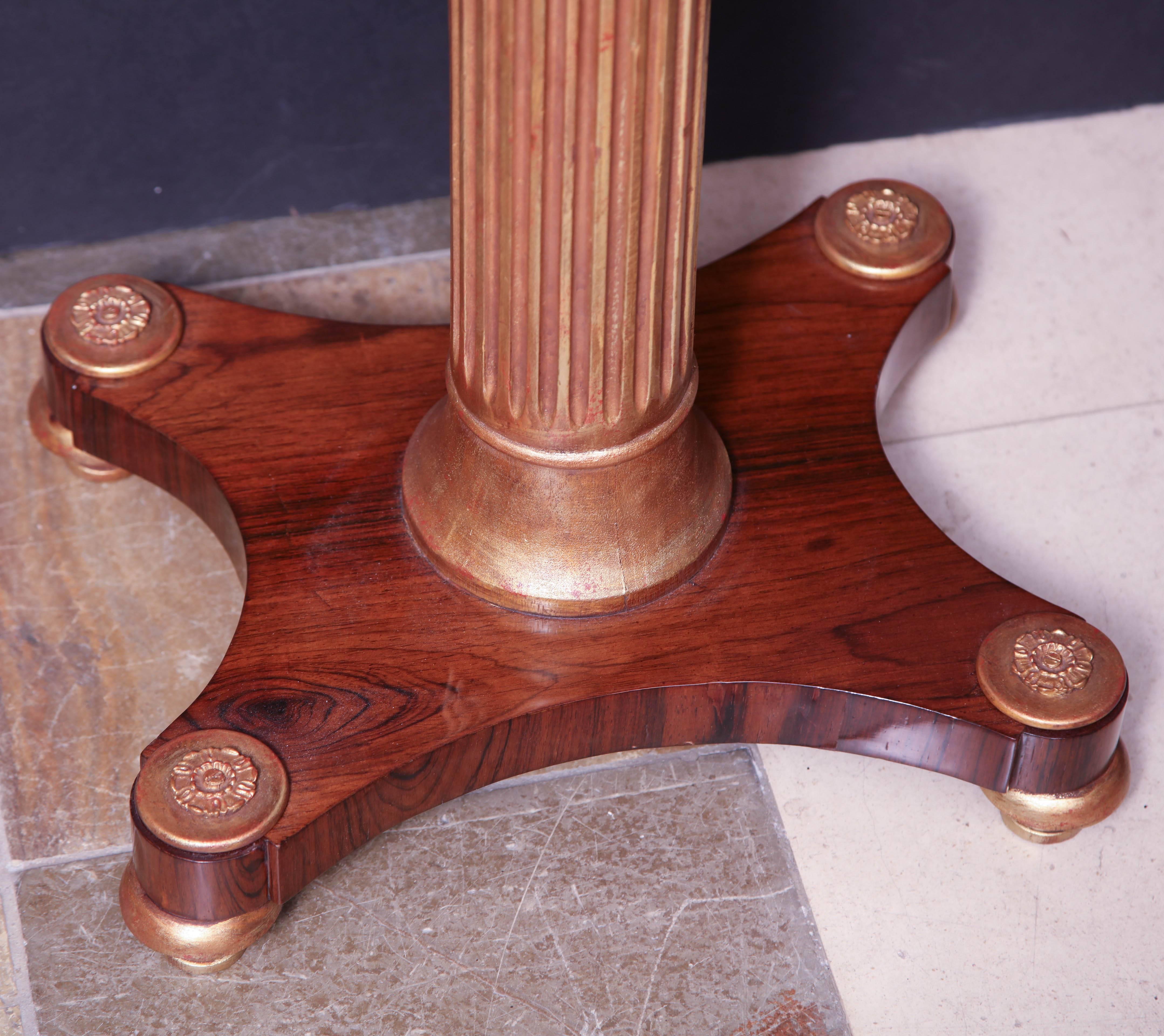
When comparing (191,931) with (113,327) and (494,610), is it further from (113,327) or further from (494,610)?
(113,327)

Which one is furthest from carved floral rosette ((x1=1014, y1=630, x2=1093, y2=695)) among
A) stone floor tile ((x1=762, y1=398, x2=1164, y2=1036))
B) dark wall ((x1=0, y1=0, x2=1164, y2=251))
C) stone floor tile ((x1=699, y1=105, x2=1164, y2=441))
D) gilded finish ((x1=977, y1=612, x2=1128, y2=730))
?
dark wall ((x1=0, y1=0, x2=1164, y2=251))

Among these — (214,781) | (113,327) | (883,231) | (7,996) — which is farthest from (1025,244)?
(7,996)

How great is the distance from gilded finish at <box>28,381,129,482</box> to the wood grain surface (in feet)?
0.16

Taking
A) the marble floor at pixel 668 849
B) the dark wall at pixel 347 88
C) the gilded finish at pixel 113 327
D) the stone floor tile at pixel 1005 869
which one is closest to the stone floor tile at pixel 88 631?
the marble floor at pixel 668 849

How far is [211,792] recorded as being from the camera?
1.03m

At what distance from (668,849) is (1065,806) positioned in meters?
0.27

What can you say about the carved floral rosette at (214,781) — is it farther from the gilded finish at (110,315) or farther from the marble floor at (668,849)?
the gilded finish at (110,315)

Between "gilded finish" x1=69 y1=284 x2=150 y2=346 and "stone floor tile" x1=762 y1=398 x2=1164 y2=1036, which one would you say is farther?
"gilded finish" x1=69 y1=284 x2=150 y2=346

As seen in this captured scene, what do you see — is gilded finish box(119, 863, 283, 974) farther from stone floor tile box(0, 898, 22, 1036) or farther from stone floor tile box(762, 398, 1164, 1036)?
stone floor tile box(762, 398, 1164, 1036)

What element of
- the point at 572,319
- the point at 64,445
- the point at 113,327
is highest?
the point at 572,319

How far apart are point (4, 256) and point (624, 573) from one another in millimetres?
735

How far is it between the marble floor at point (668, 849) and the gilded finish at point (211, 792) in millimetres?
133

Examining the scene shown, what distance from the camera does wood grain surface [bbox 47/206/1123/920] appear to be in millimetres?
1080

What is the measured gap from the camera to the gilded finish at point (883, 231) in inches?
53.2
